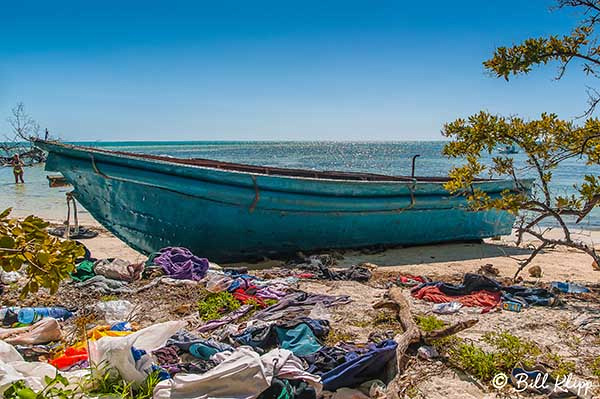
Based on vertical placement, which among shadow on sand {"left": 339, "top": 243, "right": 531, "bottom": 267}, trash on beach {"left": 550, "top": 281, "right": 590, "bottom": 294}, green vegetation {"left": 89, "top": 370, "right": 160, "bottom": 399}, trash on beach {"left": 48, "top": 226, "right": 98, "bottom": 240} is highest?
green vegetation {"left": 89, "top": 370, "right": 160, "bottom": 399}

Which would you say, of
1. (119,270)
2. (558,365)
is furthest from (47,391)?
(119,270)

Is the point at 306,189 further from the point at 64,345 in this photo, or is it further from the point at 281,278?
the point at 64,345

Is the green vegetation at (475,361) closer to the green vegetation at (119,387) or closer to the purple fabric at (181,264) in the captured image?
the green vegetation at (119,387)

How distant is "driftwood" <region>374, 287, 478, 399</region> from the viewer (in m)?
2.71

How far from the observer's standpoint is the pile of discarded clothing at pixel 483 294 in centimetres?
442

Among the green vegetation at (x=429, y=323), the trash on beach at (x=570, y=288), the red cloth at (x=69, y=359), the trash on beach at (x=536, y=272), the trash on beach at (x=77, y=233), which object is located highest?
the red cloth at (x=69, y=359)

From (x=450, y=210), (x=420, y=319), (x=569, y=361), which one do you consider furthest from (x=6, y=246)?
(x=450, y=210)

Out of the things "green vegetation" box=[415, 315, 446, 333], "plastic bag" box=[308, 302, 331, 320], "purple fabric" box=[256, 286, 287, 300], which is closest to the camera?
"green vegetation" box=[415, 315, 446, 333]

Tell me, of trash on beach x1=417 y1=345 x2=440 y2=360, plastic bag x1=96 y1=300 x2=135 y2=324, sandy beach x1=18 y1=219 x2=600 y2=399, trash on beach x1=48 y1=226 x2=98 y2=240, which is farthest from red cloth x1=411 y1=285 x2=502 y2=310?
trash on beach x1=48 y1=226 x2=98 y2=240

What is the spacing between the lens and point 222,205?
6355 millimetres

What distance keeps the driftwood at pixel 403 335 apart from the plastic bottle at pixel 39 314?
2949 millimetres

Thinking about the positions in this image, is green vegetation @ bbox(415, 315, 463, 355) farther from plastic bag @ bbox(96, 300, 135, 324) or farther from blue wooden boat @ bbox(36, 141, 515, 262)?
blue wooden boat @ bbox(36, 141, 515, 262)

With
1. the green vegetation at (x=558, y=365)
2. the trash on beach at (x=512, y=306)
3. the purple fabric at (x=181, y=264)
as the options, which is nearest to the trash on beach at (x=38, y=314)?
the purple fabric at (x=181, y=264)

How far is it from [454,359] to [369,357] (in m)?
0.78
